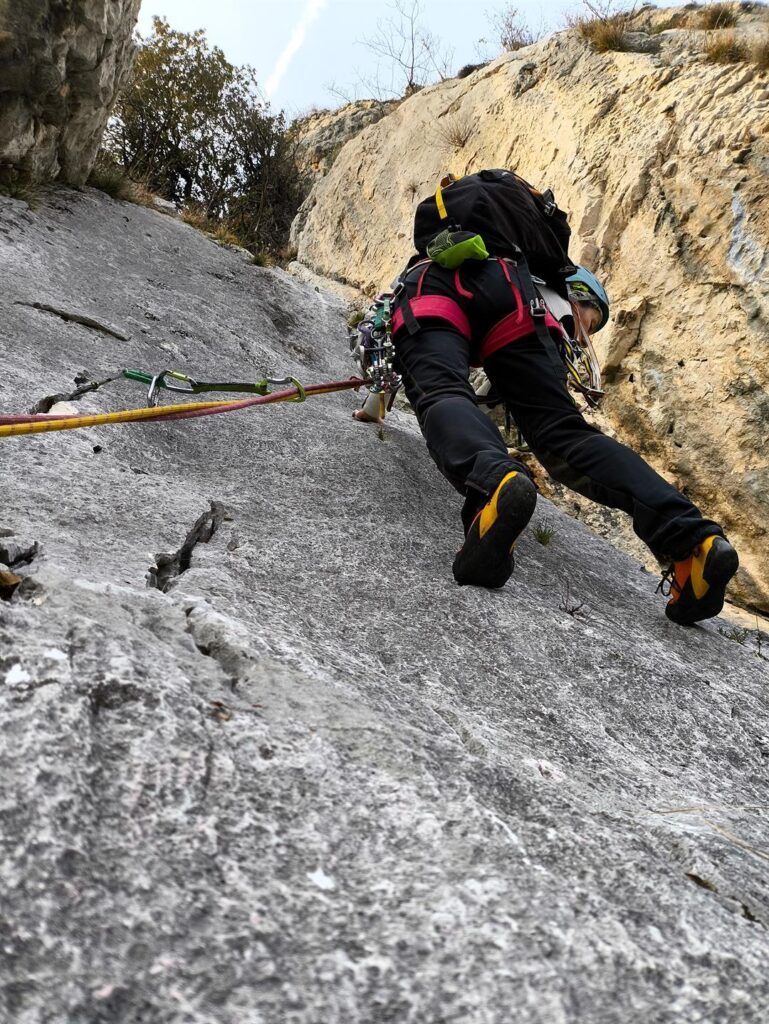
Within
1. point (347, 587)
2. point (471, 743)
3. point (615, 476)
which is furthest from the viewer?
point (615, 476)

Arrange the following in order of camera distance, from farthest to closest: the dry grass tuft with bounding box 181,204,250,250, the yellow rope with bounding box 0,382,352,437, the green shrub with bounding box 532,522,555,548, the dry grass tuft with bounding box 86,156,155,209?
the dry grass tuft with bounding box 181,204,250,250 < the dry grass tuft with bounding box 86,156,155,209 < the green shrub with bounding box 532,522,555,548 < the yellow rope with bounding box 0,382,352,437

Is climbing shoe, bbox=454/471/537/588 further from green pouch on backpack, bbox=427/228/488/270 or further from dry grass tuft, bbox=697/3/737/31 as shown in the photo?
dry grass tuft, bbox=697/3/737/31

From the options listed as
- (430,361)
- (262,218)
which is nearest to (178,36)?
(262,218)

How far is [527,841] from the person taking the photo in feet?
Answer: 3.92

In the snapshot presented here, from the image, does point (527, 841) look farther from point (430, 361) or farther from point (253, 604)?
point (430, 361)

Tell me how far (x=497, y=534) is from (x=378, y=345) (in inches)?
57.4

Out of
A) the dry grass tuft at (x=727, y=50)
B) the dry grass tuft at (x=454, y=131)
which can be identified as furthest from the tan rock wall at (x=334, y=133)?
the dry grass tuft at (x=727, y=50)

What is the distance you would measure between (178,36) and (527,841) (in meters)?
14.3

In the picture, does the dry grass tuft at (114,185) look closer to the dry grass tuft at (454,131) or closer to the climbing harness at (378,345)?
the dry grass tuft at (454,131)

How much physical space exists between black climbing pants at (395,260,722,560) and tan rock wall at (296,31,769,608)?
99.4 inches

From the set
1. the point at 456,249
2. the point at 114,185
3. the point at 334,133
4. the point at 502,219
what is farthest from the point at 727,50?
the point at 334,133

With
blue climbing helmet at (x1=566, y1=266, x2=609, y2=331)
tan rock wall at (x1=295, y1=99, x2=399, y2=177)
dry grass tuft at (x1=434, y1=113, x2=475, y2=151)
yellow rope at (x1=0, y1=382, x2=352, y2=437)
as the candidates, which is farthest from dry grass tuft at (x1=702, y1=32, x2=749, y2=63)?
tan rock wall at (x1=295, y1=99, x2=399, y2=177)

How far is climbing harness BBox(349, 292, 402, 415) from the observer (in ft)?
10.7

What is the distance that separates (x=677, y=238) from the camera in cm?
532
